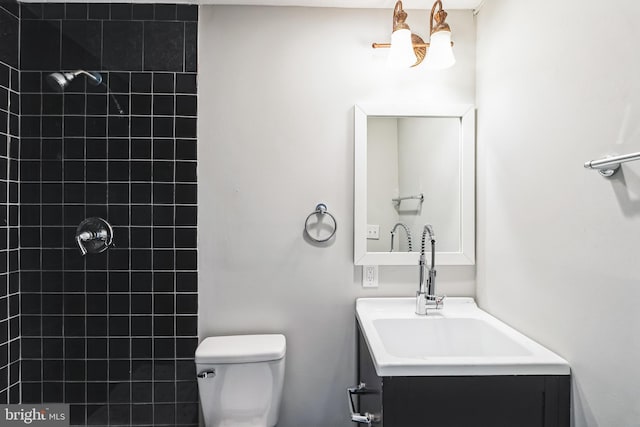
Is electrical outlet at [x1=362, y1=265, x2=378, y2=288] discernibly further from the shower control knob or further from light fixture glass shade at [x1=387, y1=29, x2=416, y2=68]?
the shower control knob

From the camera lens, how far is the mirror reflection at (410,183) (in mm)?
1770

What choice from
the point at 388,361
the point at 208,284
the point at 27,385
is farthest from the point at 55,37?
the point at 388,361

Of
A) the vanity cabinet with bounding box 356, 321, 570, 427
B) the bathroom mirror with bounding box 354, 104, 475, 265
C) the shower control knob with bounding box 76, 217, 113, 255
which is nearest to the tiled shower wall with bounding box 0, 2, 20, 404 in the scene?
the shower control knob with bounding box 76, 217, 113, 255

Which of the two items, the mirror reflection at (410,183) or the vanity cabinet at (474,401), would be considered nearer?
the vanity cabinet at (474,401)

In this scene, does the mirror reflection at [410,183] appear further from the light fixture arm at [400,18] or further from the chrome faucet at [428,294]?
Result: the light fixture arm at [400,18]

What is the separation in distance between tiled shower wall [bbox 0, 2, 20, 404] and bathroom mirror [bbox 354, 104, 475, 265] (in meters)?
1.50

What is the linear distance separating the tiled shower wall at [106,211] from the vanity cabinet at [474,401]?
105cm

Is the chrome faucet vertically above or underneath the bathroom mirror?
underneath

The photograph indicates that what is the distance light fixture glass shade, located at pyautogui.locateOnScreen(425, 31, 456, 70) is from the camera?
5.29 feet

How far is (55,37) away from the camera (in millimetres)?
1646

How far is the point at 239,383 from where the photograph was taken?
1.57 meters

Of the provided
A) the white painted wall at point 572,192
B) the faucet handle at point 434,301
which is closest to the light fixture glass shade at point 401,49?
the white painted wall at point 572,192

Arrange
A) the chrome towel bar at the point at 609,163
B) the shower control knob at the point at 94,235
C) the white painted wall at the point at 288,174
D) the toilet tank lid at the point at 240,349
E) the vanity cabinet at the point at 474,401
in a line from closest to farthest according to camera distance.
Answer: the chrome towel bar at the point at 609,163 → the vanity cabinet at the point at 474,401 → the toilet tank lid at the point at 240,349 → the shower control knob at the point at 94,235 → the white painted wall at the point at 288,174

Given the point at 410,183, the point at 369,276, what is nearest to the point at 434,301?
the point at 369,276
